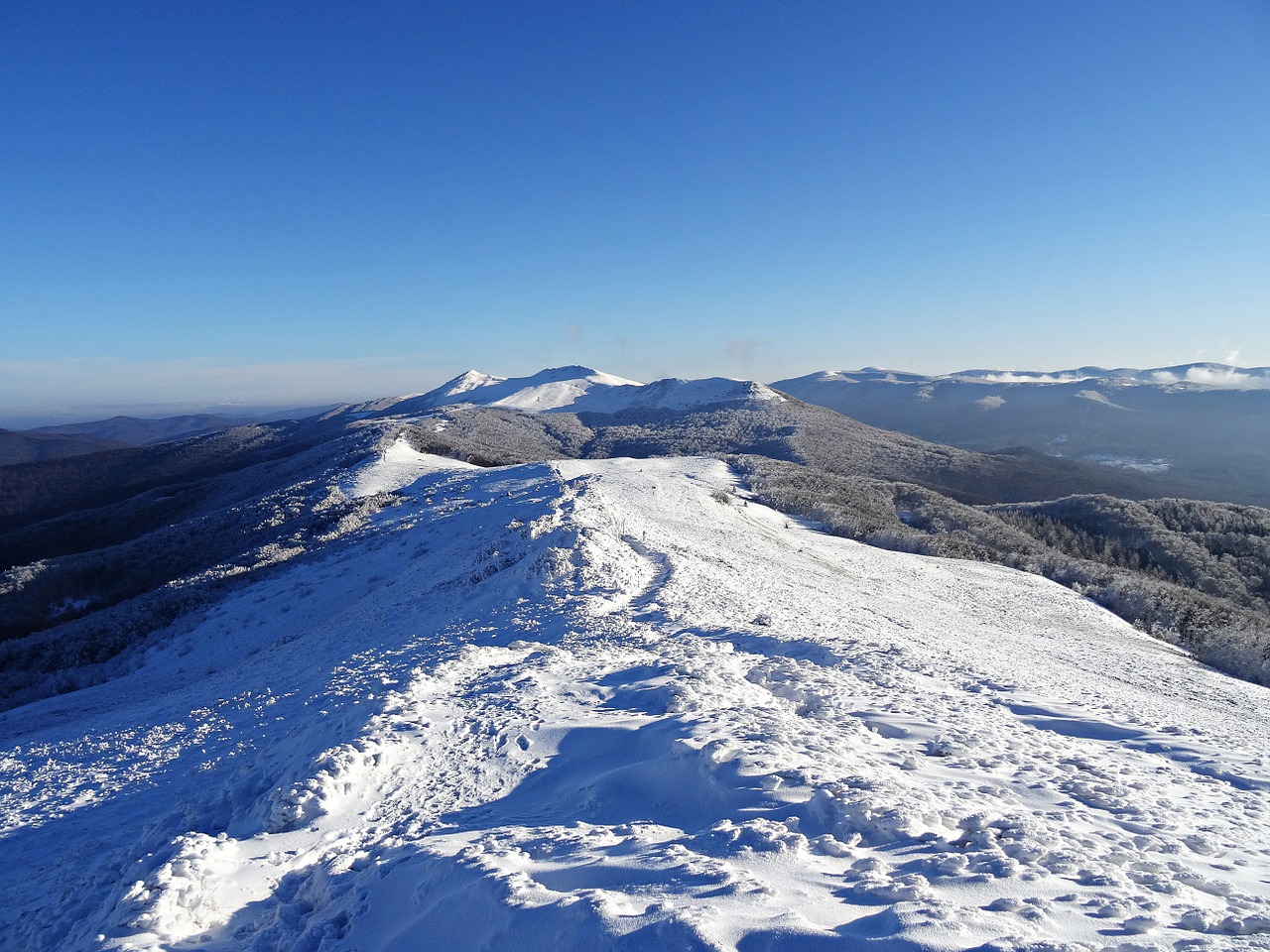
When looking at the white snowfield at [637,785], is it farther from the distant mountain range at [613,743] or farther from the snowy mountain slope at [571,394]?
the snowy mountain slope at [571,394]

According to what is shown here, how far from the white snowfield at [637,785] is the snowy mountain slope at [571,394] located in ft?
311

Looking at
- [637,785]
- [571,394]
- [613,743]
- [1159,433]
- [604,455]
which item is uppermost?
[571,394]

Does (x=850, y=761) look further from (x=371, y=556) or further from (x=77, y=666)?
(x=77, y=666)

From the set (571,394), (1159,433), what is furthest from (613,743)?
(1159,433)

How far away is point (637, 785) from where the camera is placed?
7.25 metres

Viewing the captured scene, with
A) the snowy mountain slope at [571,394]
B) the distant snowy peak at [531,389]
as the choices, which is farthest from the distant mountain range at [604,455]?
the distant snowy peak at [531,389]

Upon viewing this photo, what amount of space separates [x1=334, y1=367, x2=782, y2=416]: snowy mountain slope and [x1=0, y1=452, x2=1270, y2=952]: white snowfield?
311 feet

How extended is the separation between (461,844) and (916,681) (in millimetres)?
9250

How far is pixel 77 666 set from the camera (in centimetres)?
1962

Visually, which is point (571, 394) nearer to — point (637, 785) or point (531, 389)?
point (531, 389)

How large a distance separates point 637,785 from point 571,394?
484ft

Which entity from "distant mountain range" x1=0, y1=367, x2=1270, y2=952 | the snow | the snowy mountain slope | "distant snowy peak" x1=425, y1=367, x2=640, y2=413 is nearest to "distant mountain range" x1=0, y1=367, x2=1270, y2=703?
"distant mountain range" x1=0, y1=367, x2=1270, y2=952

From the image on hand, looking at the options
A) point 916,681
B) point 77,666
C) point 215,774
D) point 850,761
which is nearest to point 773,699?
point 850,761

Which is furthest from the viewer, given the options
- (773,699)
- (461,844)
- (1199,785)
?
(773,699)
